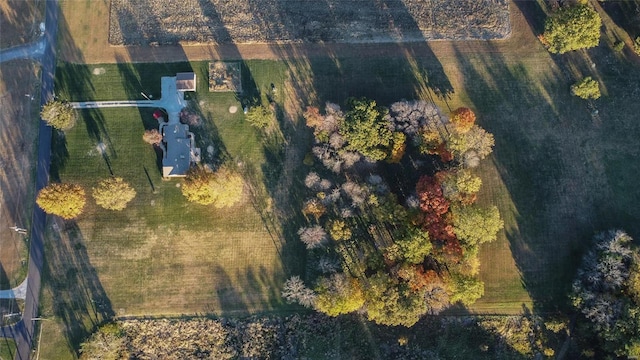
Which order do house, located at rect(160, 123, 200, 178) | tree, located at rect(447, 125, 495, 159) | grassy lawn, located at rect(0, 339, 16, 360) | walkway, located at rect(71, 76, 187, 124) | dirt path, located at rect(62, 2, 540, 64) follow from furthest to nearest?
1. dirt path, located at rect(62, 2, 540, 64)
2. walkway, located at rect(71, 76, 187, 124)
3. house, located at rect(160, 123, 200, 178)
4. grassy lawn, located at rect(0, 339, 16, 360)
5. tree, located at rect(447, 125, 495, 159)

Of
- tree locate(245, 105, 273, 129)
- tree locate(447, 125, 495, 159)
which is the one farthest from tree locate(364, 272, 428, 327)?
tree locate(245, 105, 273, 129)

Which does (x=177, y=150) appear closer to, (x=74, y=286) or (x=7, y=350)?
(x=74, y=286)

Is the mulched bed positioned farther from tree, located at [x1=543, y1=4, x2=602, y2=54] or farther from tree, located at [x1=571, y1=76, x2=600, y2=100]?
tree, located at [x1=571, y1=76, x2=600, y2=100]

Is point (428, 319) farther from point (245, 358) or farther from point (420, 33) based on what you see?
point (420, 33)

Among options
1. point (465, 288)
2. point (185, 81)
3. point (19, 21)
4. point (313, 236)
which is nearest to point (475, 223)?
point (465, 288)

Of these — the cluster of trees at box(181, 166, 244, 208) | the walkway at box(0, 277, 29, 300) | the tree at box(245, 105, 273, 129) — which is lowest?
the walkway at box(0, 277, 29, 300)
